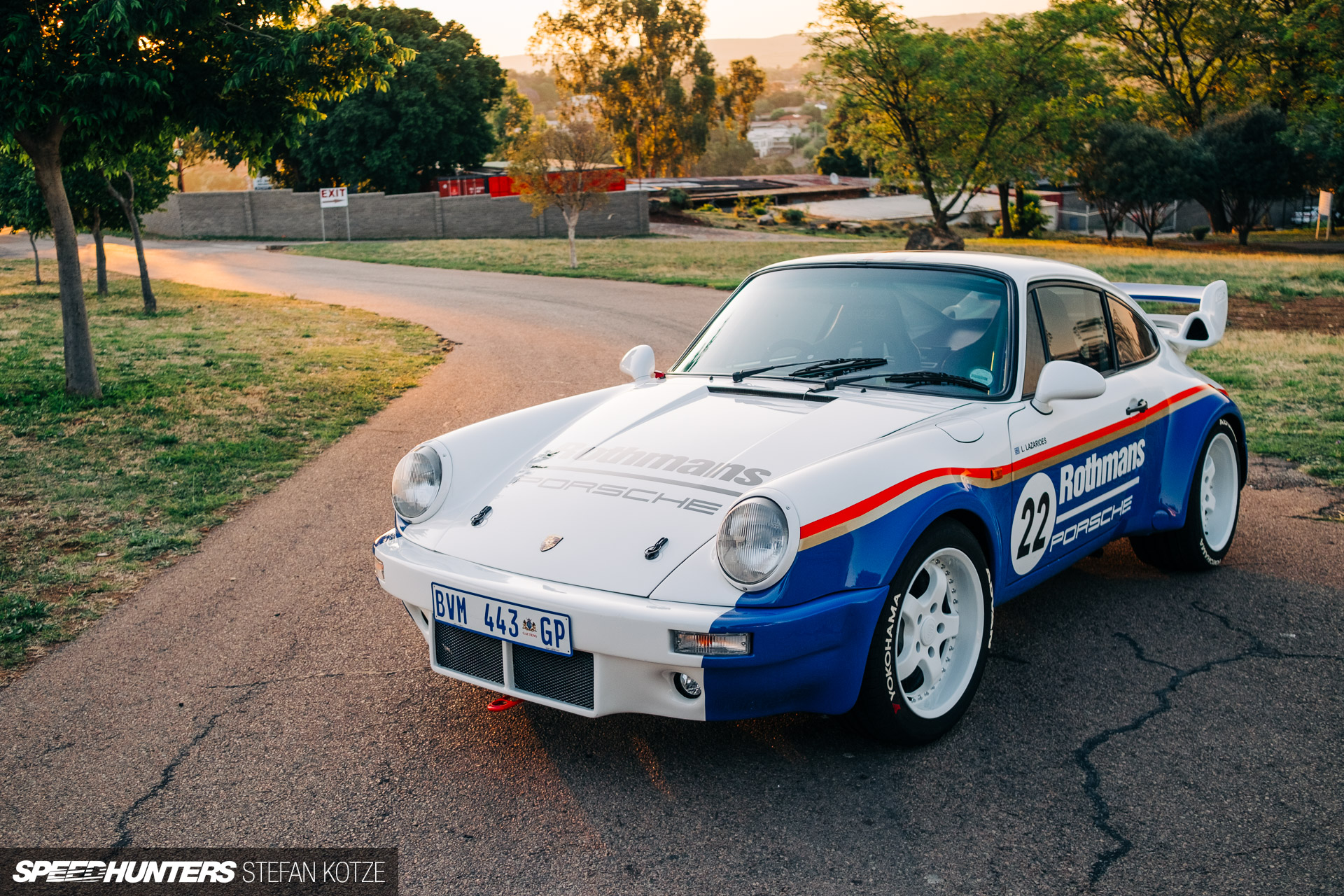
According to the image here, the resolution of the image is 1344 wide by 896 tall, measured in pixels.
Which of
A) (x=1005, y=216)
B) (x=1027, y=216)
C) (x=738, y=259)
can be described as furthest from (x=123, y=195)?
(x=1027, y=216)

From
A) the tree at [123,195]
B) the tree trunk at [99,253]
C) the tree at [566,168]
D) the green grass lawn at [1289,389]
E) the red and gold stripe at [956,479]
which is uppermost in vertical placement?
the tree at [566,168]

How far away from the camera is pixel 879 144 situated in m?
35.1

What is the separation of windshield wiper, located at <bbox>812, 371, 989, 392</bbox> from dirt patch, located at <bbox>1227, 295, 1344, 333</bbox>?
12.1 metres

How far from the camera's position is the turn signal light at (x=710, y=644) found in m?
3.00

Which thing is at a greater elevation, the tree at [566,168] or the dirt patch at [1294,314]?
the tree at [566,168]

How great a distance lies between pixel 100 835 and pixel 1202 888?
9.95 ft

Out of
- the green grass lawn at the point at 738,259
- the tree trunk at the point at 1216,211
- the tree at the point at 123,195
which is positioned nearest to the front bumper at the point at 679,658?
the tree at the point at 123,195

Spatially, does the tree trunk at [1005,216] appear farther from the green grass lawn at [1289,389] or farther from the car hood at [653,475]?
the car hood at [653,475]

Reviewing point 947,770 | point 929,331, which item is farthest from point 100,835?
point 929,331

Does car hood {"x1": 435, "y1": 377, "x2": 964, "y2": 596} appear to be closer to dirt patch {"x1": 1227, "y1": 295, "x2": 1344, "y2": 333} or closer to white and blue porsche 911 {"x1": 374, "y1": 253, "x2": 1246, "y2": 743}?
white and blue porsche 911 {"x1": 374, "y1": 253, "x2": 1246, "y2": 743}

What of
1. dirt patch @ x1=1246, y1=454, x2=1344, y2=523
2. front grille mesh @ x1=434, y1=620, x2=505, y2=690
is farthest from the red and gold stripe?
dirt patch @ x1=1246, y1=454, x2=1344, y2=523

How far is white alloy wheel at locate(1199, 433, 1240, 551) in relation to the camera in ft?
17.4

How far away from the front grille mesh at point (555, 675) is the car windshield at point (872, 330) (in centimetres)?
166

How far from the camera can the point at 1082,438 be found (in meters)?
4.28
